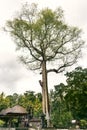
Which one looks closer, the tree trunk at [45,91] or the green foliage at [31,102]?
the tree trunk at [45,91]

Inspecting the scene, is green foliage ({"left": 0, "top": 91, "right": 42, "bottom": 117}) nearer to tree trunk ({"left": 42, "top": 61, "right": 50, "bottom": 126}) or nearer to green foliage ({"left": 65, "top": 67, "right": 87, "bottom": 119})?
green foliage ({"left": 65, "top": 67, "right": 87, "bottom": 119})

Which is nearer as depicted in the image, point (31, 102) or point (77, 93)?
point (77, 93)

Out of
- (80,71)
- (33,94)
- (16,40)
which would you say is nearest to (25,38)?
(16,40)

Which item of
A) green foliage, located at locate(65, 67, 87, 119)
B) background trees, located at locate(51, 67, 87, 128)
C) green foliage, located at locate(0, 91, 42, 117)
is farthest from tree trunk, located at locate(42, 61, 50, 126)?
green foliage, located at locate(0, 91, 42, 117)

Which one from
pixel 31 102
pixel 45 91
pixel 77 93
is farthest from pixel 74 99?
pixel 31 102

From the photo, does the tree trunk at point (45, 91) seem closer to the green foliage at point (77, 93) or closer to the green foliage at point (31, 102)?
the green foliage at point (77, 93)

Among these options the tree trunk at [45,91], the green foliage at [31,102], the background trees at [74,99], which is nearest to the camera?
the tree trunk at [45,91]

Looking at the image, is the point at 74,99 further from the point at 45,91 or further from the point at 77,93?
the point at 45,91

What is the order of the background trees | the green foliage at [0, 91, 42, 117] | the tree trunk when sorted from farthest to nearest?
the green foliage at [0, 91, 42, 117] → the background trees → the tree trunk

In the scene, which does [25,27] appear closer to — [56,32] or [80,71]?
[56,32]

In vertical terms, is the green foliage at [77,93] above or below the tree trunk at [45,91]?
above

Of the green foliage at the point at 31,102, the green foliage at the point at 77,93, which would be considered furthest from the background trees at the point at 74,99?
the green foliage at the point at 31,102

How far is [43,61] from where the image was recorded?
38.3 meters

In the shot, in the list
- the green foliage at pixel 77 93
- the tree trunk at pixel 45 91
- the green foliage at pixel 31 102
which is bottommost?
the tree trunk at pixel 45 91
